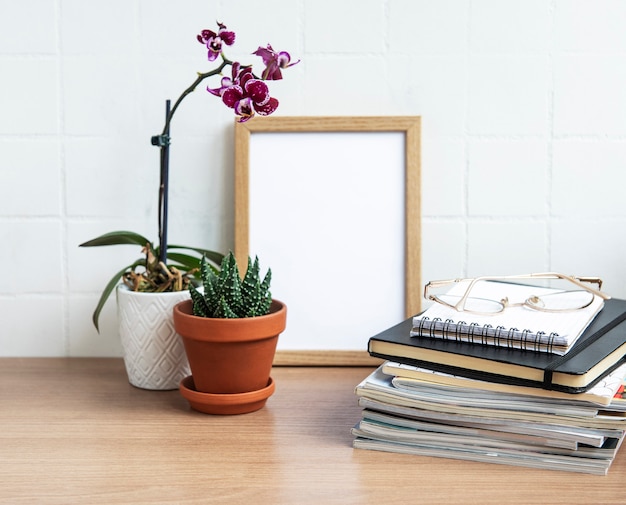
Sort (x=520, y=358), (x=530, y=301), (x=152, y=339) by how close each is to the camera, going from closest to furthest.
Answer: (x=520, y=358) < (x=530, y=301) < (x=152, y=339)

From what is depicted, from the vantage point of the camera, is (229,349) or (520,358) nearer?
(520,358)

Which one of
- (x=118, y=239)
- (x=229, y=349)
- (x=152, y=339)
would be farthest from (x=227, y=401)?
(x=118, y=239)

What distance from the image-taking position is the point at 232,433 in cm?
93

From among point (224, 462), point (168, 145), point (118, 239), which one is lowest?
point (224, 462)

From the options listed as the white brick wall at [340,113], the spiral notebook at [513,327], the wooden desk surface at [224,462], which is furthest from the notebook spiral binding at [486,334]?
the white brick wall at [340,113]

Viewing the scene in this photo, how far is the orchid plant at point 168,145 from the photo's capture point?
984 millimetres

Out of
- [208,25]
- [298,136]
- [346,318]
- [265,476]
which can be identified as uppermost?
[208,25]

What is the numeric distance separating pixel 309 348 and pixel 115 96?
0.51 m

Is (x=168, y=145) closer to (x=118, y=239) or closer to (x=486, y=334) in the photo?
(x=118, y=239)

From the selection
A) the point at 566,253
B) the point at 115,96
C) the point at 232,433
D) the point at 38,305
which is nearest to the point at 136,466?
the point at 232,433

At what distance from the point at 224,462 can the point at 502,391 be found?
12.3 inches

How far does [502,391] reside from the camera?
83cm

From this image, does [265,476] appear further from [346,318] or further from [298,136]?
[298,136]

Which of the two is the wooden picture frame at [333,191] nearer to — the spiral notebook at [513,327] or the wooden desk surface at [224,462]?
the wooden desk surface at [224,462]
